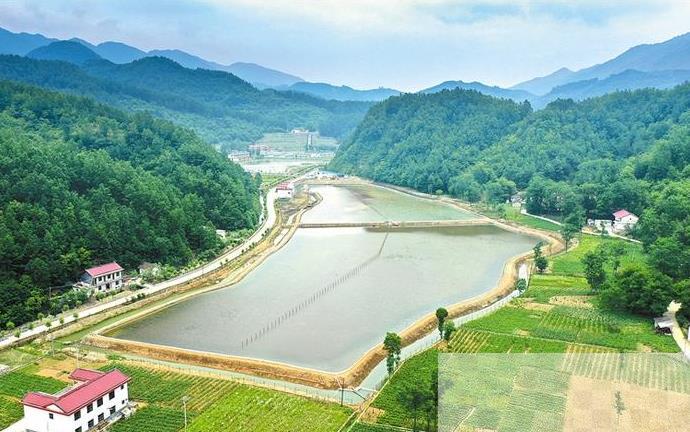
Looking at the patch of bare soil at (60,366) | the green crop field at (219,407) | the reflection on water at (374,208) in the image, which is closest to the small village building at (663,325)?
the green crop field at (219,407)

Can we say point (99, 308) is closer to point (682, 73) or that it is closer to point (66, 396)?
point (66, 396)

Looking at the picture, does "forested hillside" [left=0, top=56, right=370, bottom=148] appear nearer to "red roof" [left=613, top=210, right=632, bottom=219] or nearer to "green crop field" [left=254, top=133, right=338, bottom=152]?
"green crop field" [left=254, top=133, right=338, bottom=152]

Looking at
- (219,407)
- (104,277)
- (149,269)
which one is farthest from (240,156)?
(219,407)

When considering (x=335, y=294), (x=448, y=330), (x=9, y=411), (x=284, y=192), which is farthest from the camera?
(x=284, y=192)

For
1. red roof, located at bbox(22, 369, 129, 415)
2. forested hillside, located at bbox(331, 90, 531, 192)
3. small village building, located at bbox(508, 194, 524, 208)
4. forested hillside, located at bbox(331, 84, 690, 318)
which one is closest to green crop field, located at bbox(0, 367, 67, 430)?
red roof, located at bbox(22, 369, 129, 415)

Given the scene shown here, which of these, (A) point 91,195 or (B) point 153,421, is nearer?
(B) point 153,421

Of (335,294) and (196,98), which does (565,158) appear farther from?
(196,98)

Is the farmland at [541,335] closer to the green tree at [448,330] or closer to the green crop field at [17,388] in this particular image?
the green tree at [448,330]

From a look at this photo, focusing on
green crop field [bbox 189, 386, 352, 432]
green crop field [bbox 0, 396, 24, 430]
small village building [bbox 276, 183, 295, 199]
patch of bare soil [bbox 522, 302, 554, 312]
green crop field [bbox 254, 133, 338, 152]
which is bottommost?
green crop field [bbox 0, 396, 24, 430]
